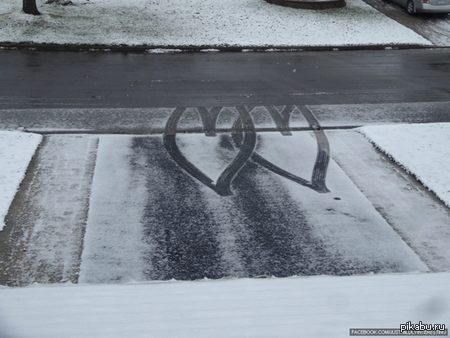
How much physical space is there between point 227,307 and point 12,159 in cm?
594


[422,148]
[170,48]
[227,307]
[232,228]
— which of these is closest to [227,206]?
[232,228]

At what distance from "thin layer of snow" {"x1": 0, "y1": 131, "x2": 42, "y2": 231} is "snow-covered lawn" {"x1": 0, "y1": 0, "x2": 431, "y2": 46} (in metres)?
7.94

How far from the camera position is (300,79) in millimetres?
14789

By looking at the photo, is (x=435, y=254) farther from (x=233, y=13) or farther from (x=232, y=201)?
(x=233, y=13)

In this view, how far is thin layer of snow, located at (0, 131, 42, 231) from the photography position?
8.40 meters

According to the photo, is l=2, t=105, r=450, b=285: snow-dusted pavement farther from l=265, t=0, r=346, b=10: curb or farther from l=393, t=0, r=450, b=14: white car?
l=265, t=0, r=346, b=10: curb

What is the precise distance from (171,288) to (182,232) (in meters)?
2.14

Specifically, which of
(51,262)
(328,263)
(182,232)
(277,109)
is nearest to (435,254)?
(328,263)

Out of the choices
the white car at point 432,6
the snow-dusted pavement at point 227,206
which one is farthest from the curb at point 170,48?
the snow-dusted pavement at point 227,206

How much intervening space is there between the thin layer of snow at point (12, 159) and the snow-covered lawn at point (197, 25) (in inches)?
313

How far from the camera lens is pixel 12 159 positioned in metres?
9.57

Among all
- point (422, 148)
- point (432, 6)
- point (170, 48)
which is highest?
point (432, 6)

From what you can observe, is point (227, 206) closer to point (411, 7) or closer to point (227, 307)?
point (227, 307)

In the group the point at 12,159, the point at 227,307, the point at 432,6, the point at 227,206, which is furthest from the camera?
the point at 432,6
